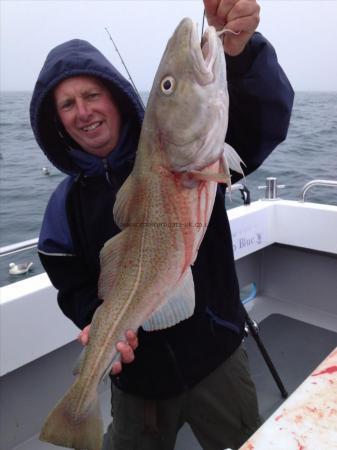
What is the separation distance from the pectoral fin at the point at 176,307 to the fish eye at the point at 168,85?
0.68 m

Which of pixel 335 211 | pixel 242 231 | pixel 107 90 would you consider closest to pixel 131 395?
pixel 107 90

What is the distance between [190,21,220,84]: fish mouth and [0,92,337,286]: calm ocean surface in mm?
5692

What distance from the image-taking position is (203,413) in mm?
2262

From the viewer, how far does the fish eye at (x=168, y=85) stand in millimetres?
1548

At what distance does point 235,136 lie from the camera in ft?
6.92

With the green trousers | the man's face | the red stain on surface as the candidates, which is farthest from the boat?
the man's face

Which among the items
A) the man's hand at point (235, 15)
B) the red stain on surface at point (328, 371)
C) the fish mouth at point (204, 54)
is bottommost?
the red stain on surface at point (328, 371)

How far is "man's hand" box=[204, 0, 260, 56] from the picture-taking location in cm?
156

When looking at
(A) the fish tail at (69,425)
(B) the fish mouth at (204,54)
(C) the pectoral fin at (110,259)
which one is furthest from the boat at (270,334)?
(B) the fish mouth at (204,54)

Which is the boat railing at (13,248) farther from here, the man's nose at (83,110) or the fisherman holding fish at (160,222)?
the man's nose at (83,110)

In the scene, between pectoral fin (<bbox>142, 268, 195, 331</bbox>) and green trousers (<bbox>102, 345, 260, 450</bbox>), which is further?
green trousers (<bbox>102, 345, 260, 450</bbox>)

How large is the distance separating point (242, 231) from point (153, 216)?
3.02 m

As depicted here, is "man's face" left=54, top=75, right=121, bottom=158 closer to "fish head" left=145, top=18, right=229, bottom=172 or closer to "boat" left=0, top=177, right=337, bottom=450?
"fish head" left=145, top=18, right=229, bottom=172

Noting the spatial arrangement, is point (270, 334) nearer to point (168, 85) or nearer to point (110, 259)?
point (110, 259)
